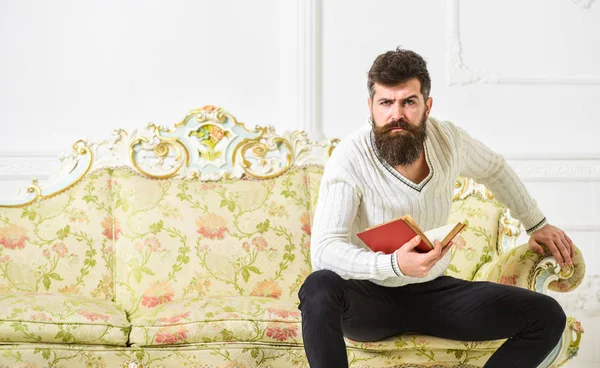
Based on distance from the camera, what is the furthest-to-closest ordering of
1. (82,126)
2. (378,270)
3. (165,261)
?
(82,126) → (165,261) → (378,270)

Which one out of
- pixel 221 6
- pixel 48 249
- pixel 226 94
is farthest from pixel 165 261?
pixel 221 6

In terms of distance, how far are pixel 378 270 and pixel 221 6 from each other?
223cm

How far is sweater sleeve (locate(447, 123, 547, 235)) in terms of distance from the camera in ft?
7.09

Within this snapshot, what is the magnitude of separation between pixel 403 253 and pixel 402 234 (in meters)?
0.04

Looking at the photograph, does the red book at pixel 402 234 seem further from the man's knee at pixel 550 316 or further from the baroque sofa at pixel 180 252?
the baroque sofa at pixel 180 252

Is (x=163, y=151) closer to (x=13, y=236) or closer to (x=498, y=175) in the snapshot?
(x=13, y=236)

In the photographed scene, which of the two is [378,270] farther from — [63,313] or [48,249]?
[48,249]

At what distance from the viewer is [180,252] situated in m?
2.65

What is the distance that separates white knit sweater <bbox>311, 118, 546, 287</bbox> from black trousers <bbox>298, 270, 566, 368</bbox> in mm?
51

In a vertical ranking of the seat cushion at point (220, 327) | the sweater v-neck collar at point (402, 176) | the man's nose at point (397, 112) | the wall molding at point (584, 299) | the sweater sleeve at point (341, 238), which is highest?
the man's nose at point (397, 112)

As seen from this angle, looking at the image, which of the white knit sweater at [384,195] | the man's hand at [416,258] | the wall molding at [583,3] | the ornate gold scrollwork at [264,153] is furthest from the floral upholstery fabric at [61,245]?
the wall molding at [583,3]

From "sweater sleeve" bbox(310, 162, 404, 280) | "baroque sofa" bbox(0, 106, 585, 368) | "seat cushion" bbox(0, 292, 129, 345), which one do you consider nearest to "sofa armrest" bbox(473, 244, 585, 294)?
"baroque sofa" bbox(0, 106, 585, 368)

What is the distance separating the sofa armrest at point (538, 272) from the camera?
6.86 feet

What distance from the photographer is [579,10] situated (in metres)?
3.81
